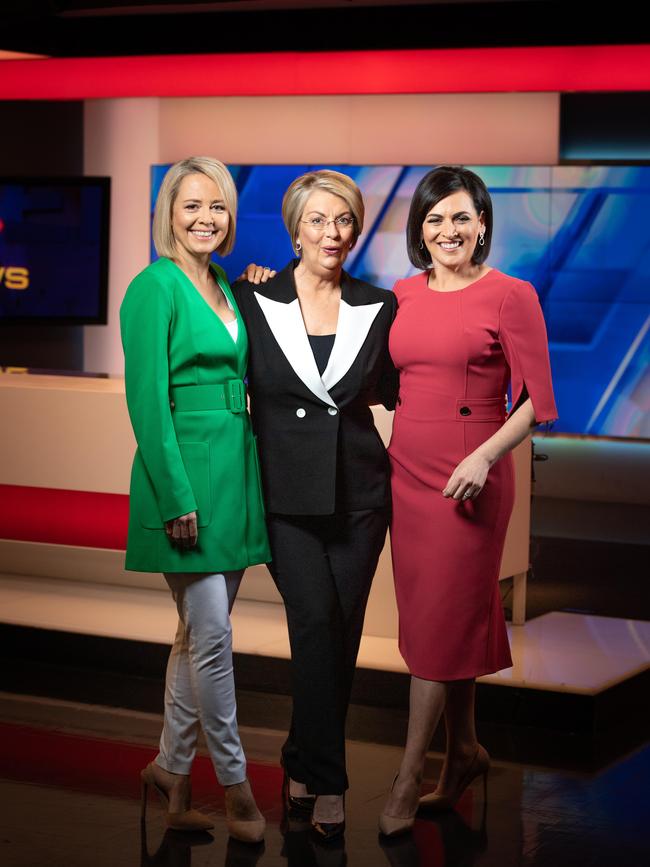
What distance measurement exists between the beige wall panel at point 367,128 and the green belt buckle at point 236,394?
599cm

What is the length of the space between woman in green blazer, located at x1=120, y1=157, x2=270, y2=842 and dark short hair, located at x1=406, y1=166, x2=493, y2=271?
474 mm

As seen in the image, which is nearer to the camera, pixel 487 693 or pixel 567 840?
pixel 567 840

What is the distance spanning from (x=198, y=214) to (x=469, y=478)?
919mm

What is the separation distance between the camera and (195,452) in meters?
3.16

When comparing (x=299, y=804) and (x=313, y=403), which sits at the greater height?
(x=313, y=403)

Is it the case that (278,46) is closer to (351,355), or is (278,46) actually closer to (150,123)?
(150,123)

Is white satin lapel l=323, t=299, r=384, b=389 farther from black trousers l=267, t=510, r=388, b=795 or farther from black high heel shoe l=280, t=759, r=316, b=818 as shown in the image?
black high heel shoe l=280, t=759, r=316, b=818

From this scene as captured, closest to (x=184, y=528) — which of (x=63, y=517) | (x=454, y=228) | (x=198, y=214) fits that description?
(x=198, y=214)

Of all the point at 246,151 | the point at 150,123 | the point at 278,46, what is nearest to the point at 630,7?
the point at 278,46

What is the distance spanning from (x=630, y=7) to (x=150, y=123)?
363 centimetres

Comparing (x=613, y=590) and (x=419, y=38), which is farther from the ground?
(x=419, y=38)

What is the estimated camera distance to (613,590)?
6.54m

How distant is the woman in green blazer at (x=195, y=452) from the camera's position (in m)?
3.10

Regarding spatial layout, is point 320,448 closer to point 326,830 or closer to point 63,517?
point 326,830
